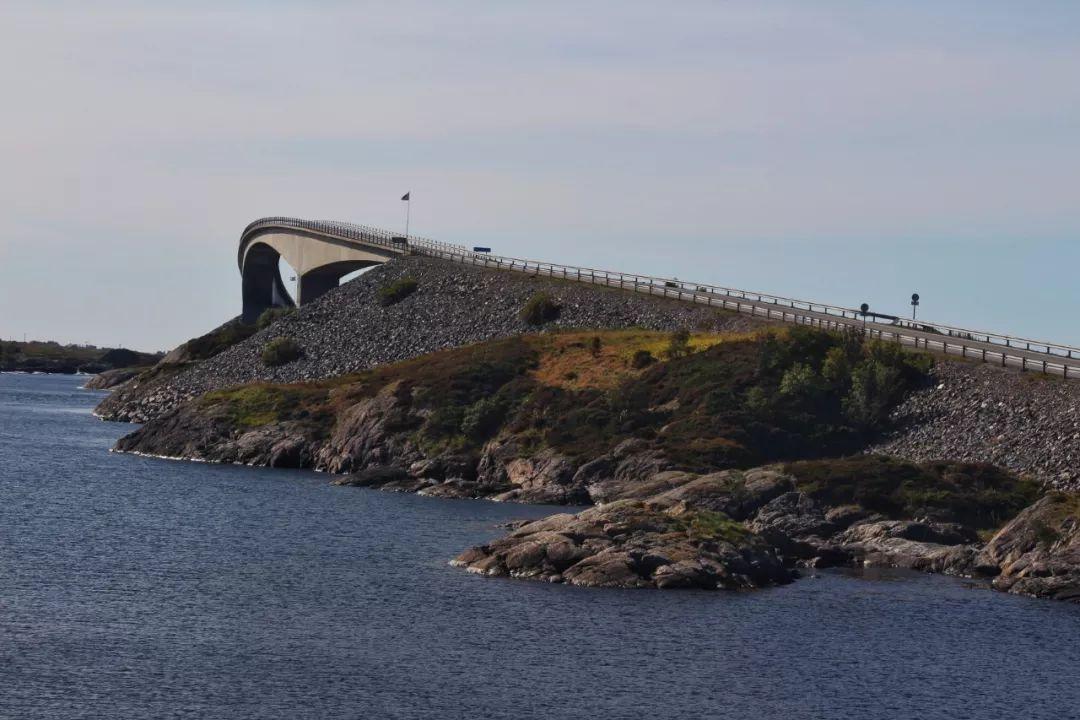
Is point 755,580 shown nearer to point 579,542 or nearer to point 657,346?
point 579,542

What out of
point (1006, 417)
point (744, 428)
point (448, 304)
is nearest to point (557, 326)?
point (448, 304)

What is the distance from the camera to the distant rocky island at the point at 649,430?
2916 inches

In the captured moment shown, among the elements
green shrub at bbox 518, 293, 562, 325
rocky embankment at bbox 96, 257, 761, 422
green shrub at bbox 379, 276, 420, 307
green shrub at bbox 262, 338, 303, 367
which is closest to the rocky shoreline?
rocky embankment at bbox 96, 257, 761, 422

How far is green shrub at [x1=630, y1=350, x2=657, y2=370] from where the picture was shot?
12206 cm

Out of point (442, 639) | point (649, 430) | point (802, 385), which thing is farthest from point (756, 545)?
point (802, 385)

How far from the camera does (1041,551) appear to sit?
73188mm

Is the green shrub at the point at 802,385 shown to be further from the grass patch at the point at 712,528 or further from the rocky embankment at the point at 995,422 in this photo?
the grass patch at the point at 712,528

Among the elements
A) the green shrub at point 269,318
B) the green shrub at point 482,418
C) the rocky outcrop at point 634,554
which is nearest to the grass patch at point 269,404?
the green shrub at point 482,418

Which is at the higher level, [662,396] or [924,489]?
[662,396]

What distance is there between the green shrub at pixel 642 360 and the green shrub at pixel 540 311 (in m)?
23.2

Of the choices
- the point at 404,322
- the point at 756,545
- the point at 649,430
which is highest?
the point at 404,322

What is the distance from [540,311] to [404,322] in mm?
16994

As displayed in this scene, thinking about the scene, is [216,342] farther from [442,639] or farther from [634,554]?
[442,639]

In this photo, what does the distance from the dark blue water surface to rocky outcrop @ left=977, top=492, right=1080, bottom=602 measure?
203 cm
